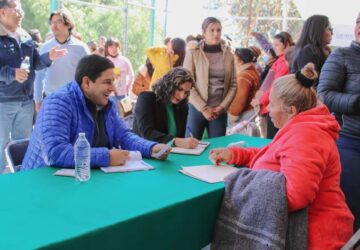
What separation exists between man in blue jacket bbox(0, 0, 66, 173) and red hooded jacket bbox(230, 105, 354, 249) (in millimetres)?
2013

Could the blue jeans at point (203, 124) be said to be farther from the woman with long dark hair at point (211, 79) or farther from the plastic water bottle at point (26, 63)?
the plastic water bottle at point (26, 63)

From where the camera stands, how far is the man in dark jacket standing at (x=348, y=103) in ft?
6.54

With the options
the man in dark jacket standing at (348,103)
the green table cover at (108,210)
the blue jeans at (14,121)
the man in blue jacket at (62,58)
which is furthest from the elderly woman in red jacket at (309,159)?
the man in blue jacket at (62,58)

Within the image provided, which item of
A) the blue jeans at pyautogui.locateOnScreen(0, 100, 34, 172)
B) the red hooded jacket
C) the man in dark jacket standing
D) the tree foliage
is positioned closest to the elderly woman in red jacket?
the red hooded jacket

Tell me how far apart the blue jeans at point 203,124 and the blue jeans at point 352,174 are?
1.35m

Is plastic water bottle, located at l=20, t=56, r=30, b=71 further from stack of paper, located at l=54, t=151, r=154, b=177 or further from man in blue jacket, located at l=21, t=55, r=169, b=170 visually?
stack of paper, located at l=54, t=151, r=154, b=177

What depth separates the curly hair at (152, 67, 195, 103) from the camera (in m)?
2.44

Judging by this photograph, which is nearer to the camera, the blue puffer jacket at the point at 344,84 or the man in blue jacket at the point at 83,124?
the man in blue jacket at the point at 83,124

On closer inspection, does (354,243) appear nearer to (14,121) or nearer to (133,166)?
(133,166)

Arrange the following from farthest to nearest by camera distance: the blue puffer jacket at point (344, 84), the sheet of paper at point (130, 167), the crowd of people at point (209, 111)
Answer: the blue puffer jacket at point (344, 84) → the sheet of paper at point (130, 167) → the crowd of people at point (209, 111)

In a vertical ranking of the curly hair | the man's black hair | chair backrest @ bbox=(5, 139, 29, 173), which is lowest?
chair backrest @ bbox=(5, 139, 29, 173)

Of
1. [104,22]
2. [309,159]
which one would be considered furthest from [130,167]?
[104,22]

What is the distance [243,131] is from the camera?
3.72 meters

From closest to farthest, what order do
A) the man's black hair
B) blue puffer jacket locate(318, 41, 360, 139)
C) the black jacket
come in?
the man's black hair
blue puffer jacket locate(318, 41, 360, 139)
the black jacket
